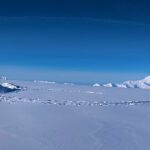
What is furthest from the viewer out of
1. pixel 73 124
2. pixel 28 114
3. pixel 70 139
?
pixel 28 114

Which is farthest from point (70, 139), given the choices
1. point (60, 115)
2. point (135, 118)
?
point (135, 118)

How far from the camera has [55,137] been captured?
7863mm

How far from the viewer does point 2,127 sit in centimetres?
878

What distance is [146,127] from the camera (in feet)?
32.7

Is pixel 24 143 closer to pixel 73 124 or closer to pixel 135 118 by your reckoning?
pixel 73 124

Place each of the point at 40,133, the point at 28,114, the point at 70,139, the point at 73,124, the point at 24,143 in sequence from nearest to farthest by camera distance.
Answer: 1. the point at 24,143
2. the point at 70,139
3. the point at 40,133
4. the point at 73,124
5. the point at 28,114

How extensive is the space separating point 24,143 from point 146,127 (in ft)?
14.8

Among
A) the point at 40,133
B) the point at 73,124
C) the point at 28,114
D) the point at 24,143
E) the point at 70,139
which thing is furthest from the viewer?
the point at 28,114

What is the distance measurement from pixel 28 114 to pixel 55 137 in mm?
3984

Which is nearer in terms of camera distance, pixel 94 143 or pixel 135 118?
pixel 94 143

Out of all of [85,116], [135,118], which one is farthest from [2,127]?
[135,118]

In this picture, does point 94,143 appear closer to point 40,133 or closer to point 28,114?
point 40,133

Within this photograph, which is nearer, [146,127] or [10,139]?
[10,139]

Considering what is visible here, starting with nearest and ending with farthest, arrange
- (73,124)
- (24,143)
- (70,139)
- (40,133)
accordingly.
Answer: (24,143) → (70,139) → (40,133) → (73,124)
